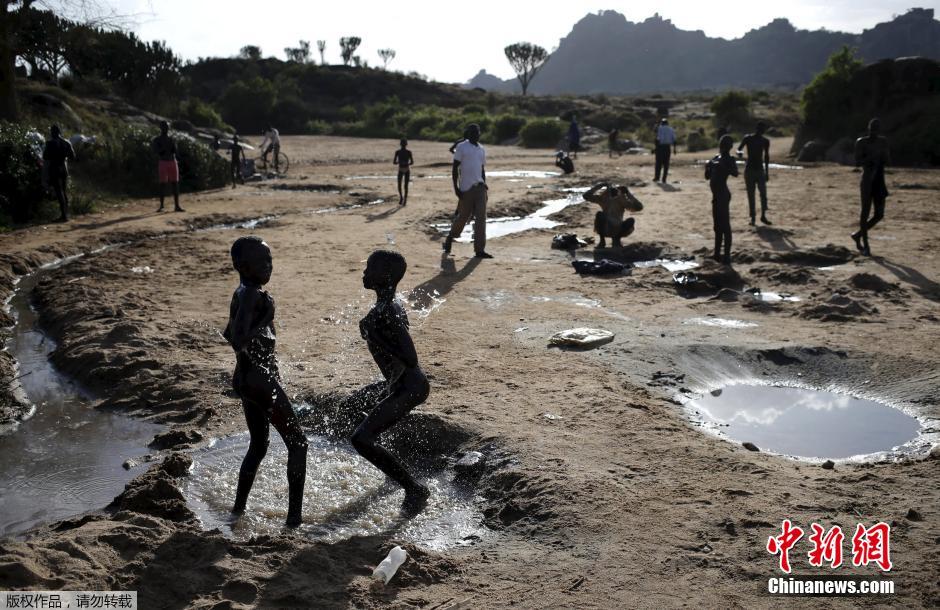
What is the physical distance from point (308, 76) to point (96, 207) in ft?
164

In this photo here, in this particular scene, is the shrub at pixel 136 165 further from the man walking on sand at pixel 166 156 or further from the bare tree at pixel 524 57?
the bare tree at pixel 524 57

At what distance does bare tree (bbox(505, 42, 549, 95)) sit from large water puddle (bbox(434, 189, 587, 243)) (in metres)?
75.8

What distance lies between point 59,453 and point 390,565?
3001 millimetres

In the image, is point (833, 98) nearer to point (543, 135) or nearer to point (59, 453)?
point (543, 135)

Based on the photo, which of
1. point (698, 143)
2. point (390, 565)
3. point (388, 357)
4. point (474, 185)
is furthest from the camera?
point (698, 143)

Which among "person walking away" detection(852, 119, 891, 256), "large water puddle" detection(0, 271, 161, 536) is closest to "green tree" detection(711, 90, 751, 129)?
"person walking away" detection(852, 119, 891, 256)

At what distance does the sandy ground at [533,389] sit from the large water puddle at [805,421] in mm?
237

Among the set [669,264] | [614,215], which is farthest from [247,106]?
[669,264]

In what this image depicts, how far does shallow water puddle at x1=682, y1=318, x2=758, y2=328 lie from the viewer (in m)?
8.12

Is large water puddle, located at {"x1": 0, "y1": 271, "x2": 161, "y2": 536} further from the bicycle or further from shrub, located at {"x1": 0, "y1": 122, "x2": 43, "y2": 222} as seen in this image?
the bicycle

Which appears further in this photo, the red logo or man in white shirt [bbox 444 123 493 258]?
man in white shirt [bbox 444 123 493 258]

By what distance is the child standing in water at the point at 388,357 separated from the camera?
14.1ft

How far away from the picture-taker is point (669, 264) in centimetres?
1138

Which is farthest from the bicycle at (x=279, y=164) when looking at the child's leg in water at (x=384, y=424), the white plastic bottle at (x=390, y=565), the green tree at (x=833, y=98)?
the white plastic bottle at (x=390, y=565)
